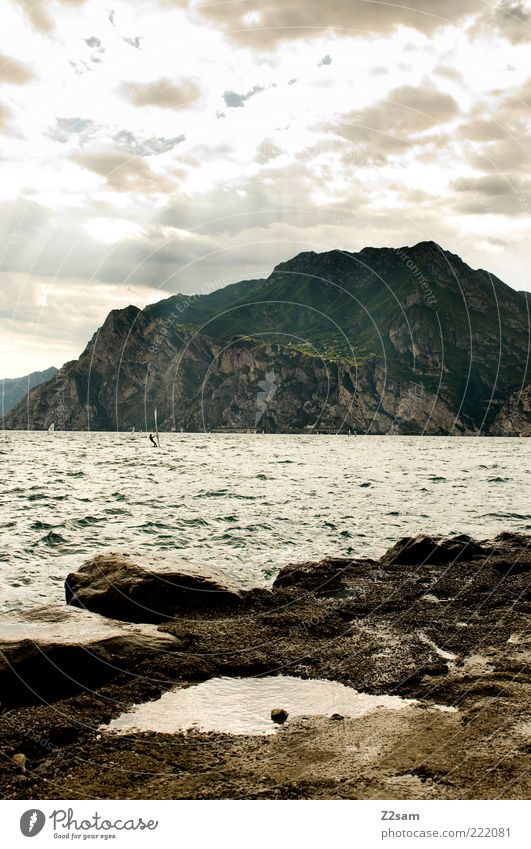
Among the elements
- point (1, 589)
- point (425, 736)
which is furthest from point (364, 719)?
point (1, 589)

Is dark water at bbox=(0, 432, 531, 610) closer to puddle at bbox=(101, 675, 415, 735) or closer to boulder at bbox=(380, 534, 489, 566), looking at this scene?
boulder at bbox=(380, 534, 489, 566)

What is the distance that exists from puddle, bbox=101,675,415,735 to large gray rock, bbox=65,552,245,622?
4239 millimetres

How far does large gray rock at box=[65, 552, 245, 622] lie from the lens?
14.5 meters

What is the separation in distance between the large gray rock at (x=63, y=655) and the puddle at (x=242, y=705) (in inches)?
48.6

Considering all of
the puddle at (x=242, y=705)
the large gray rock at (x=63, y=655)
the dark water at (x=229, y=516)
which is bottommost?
the dark water at (x=229, y=516)

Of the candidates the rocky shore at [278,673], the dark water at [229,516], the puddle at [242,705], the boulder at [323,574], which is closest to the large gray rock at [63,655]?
the rocky shore at [278,673]

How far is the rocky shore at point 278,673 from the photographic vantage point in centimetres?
689

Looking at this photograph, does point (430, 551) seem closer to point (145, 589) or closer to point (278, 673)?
point (145, 589)

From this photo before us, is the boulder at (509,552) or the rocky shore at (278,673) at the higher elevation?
the rocky shore at (278,673)

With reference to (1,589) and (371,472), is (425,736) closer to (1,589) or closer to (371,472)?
(1,589)

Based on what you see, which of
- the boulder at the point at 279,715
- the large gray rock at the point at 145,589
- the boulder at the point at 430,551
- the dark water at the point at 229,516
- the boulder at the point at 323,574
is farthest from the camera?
the dark water at the point at 229,516

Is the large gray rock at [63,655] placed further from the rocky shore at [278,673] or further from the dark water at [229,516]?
the dark water at [229,516]

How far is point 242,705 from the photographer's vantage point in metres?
9.62
